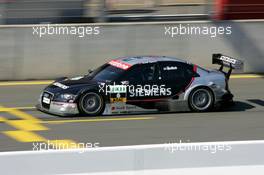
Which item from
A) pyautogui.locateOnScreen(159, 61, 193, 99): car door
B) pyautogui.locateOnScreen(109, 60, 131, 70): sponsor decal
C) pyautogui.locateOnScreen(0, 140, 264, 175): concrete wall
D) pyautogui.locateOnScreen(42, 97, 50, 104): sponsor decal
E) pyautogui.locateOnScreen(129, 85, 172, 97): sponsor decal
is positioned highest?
pyautogui.locateOnScreen(109, 60, 131, 70): sponsor decal

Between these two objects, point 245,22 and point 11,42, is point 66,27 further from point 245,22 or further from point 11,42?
point 245,22

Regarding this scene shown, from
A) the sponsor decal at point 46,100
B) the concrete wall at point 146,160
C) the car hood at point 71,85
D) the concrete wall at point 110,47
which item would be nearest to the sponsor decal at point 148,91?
the car hood at point 71,85

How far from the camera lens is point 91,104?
48.3 feet

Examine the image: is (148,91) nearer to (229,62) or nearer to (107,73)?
(107,73)

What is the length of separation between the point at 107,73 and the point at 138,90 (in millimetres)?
874

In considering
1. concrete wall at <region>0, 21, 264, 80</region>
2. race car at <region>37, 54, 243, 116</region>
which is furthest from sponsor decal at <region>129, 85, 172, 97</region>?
concrete wall at <region>0, 21, 264, 80</region>

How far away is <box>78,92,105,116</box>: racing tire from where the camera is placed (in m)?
14.6

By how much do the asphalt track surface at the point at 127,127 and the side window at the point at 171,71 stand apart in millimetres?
794

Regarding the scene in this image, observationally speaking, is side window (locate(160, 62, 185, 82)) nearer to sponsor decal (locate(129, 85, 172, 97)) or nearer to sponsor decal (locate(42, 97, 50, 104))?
sponsor decal (locate(129, 85, 172, 97))

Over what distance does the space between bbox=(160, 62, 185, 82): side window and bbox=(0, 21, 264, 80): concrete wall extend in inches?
191

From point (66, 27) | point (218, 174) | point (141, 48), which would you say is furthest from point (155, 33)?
point (218, 174)

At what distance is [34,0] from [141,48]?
10.8 feet

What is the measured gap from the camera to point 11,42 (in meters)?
19.3

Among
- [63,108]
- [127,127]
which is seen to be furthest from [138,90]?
[63,108]
